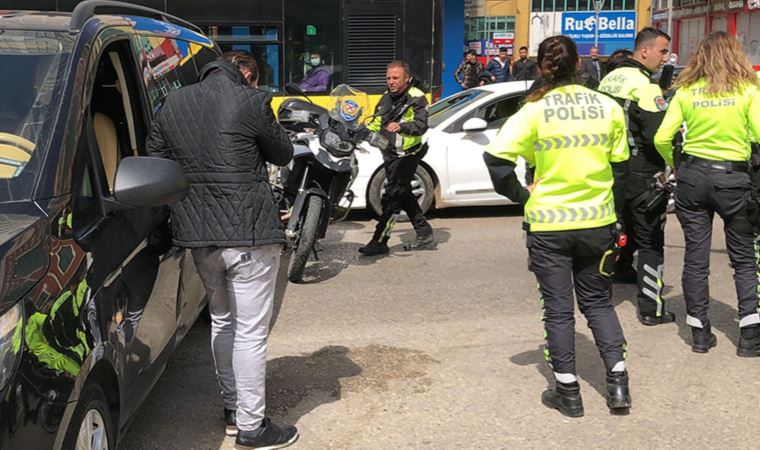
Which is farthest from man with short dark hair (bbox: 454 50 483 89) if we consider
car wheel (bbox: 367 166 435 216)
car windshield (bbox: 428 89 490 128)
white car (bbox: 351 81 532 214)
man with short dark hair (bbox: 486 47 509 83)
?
car wheel (bbox: 367 166 435 216)

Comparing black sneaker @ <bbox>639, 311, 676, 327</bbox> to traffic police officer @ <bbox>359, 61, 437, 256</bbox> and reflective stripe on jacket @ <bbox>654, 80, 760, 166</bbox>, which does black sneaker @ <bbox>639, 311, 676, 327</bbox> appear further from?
traffic police officer @ <bbox>359, 61, 437, 256</bbox>

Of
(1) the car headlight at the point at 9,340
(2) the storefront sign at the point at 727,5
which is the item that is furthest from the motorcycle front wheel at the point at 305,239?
(2) the storefront sign at the point at 727,5

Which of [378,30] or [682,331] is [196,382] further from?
[378,30]

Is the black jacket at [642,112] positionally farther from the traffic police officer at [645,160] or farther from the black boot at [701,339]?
the black boot at [701,339]

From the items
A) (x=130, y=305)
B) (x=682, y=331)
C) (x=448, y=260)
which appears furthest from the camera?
(x=448, y=260)

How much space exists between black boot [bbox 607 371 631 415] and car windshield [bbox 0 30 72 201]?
2.86 metres

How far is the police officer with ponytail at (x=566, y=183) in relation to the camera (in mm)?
4180

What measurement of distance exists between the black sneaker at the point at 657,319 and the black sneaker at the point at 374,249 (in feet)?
9.36

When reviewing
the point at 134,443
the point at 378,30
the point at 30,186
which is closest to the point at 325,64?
the point at 378,30

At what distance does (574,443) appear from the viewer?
4082 millimetres

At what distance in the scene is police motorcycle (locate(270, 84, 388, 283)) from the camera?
282 inches

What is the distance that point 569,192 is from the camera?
4.20 metres

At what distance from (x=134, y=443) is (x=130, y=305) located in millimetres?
988

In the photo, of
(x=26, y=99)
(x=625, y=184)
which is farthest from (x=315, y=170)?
(x=26, y=99)
